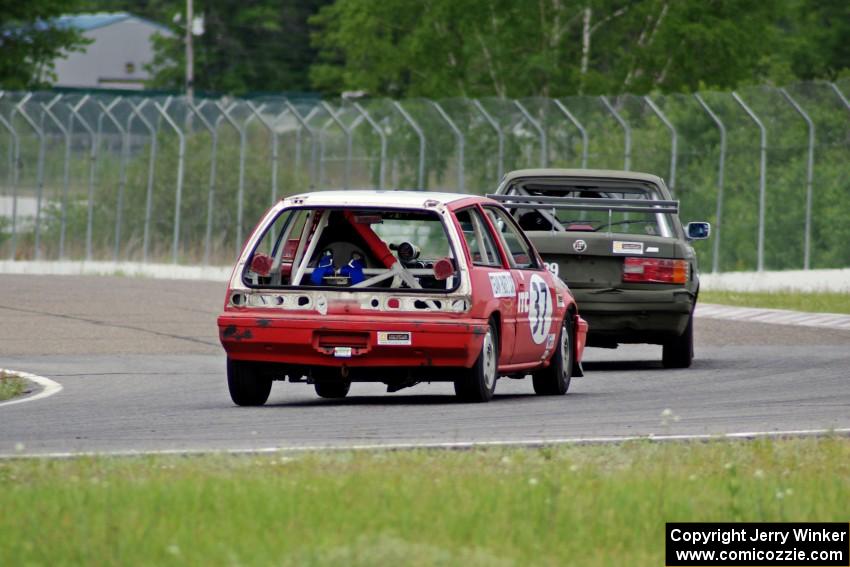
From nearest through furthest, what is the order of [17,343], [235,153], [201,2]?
[17,343]
[235,153]
[201,2]

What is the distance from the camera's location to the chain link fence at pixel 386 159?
3278cm

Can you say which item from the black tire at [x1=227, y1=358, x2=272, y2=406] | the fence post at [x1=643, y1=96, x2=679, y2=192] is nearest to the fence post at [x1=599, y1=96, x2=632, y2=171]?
the fence post at [x1=643, y1=96, x2=679, y2=192]

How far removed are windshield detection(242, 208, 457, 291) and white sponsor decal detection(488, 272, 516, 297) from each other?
33 centimetres

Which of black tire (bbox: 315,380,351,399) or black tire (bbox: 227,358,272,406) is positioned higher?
black tire (bbox: 227,358,272,406)

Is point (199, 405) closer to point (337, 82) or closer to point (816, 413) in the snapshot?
point (816, 413)

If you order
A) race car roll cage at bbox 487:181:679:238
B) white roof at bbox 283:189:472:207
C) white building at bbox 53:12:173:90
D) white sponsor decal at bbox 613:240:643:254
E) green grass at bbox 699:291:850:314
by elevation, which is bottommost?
green grass at bbox 699:291:850:314

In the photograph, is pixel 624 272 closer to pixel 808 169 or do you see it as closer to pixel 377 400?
pixel 377 400

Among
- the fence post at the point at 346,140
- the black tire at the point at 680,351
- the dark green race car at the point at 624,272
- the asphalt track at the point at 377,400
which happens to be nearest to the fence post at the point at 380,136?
the fence post at the point at 346,140

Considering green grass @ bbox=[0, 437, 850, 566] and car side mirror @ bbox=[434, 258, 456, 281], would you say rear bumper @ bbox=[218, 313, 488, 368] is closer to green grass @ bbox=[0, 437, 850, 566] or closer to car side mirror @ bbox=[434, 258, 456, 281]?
car side mirror @ bbox=[434, 258, 456, 281]

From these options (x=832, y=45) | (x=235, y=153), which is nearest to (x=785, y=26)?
(x=832, y=45)

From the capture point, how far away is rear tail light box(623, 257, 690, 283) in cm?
1697

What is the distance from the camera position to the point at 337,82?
241 feet

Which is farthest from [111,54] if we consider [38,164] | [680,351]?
[680,351]

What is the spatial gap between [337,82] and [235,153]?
111 ft
